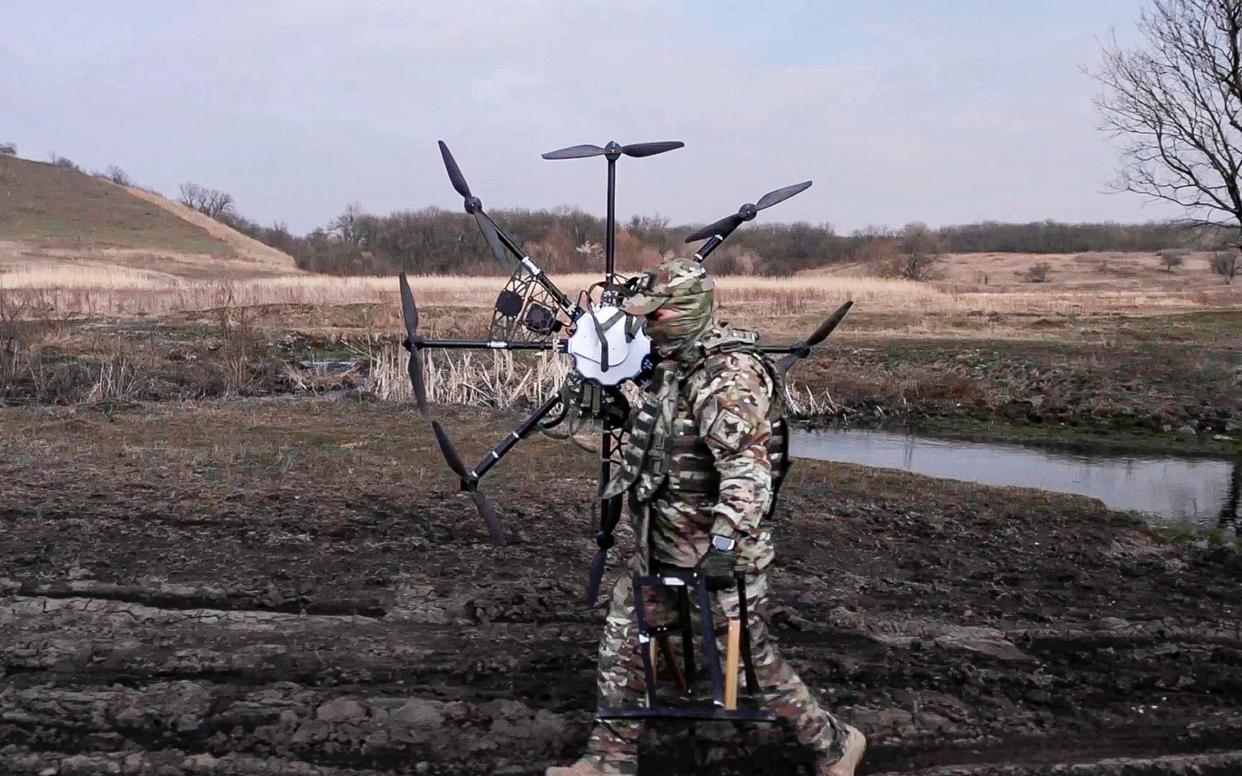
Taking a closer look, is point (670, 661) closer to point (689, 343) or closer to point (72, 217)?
point (689, 343)

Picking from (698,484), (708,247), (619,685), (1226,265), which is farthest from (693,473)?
(1226,265)

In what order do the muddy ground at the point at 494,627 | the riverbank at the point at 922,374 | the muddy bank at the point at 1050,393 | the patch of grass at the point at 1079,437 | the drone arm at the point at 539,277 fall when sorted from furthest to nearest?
the riverbank at the point at 922,374 → the muddy bank at the point at 1050,393 → the patch of grass at the point at 1079,437 → the drone arm at the point at 539,277 → the muddy ground at the point at 494,627

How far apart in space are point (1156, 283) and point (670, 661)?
173 feet

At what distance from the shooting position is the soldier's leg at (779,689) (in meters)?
4.42

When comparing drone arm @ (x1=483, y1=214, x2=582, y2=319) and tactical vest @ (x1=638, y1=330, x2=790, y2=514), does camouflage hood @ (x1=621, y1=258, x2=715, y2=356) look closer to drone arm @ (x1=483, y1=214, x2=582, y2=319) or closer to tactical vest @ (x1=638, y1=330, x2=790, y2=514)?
tactical vest @ (x1=638, y1=330, x2=790, y2=514)

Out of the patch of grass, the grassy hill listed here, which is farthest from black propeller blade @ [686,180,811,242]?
the grassy hill

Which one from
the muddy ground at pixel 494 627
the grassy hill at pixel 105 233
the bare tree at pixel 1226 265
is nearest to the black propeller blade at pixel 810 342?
the muddy ground at pixel 494 627

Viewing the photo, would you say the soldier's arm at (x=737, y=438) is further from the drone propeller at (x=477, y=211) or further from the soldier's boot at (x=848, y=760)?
the drone propeller at (x=477, y=211)

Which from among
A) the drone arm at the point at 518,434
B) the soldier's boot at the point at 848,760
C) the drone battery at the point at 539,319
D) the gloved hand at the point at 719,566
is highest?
the drone battery at the point at 539,319

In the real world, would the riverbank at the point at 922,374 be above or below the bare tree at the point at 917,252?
below

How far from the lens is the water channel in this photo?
10.9 meters

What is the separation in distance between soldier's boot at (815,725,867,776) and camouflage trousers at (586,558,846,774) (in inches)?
0.9

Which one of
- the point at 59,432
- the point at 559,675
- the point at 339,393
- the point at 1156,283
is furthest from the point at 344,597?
the point at 1156,283

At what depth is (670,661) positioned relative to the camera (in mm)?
5043
